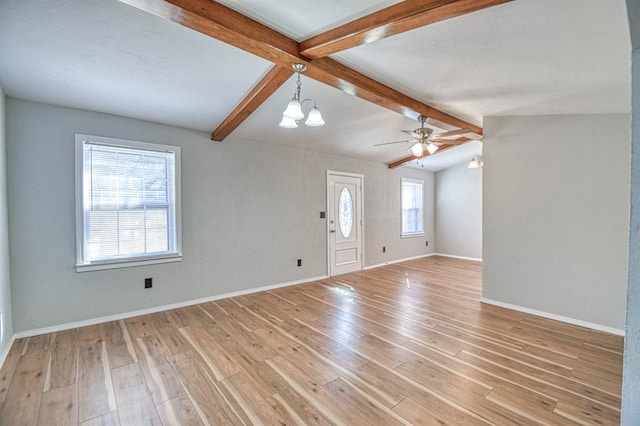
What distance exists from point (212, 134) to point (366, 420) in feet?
12.5

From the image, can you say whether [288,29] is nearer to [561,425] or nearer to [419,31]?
[419,31]

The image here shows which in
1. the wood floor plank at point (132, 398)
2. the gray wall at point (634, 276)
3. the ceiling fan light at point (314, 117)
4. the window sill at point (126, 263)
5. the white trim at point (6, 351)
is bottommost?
the wood floor plank at point (132, 398)

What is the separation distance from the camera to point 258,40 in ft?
6.90

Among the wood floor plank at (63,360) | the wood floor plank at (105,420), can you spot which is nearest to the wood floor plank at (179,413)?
the wood floor plank at (105,420)

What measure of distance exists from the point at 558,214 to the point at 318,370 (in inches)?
132

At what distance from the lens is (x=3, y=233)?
2.70 metres

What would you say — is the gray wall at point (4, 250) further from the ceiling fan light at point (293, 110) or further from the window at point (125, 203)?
the ceiling fan light at point (293, 110)

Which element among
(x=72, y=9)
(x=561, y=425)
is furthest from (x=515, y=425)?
(x=72, y=9)

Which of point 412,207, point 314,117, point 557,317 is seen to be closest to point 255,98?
point 314,117

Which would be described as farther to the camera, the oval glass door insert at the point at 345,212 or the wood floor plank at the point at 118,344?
the oval glass door insert at the point at 345,212

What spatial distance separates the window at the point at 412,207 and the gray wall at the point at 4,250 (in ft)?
22.1

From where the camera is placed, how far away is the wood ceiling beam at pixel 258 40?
1798mm

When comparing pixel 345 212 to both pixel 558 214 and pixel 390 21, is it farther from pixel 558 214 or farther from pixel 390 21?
pixel 390 21

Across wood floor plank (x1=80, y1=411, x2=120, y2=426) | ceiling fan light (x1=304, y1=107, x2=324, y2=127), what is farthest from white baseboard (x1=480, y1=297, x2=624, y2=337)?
wood floor plank (x1=80, y1=411, x2=120, y2=426)
